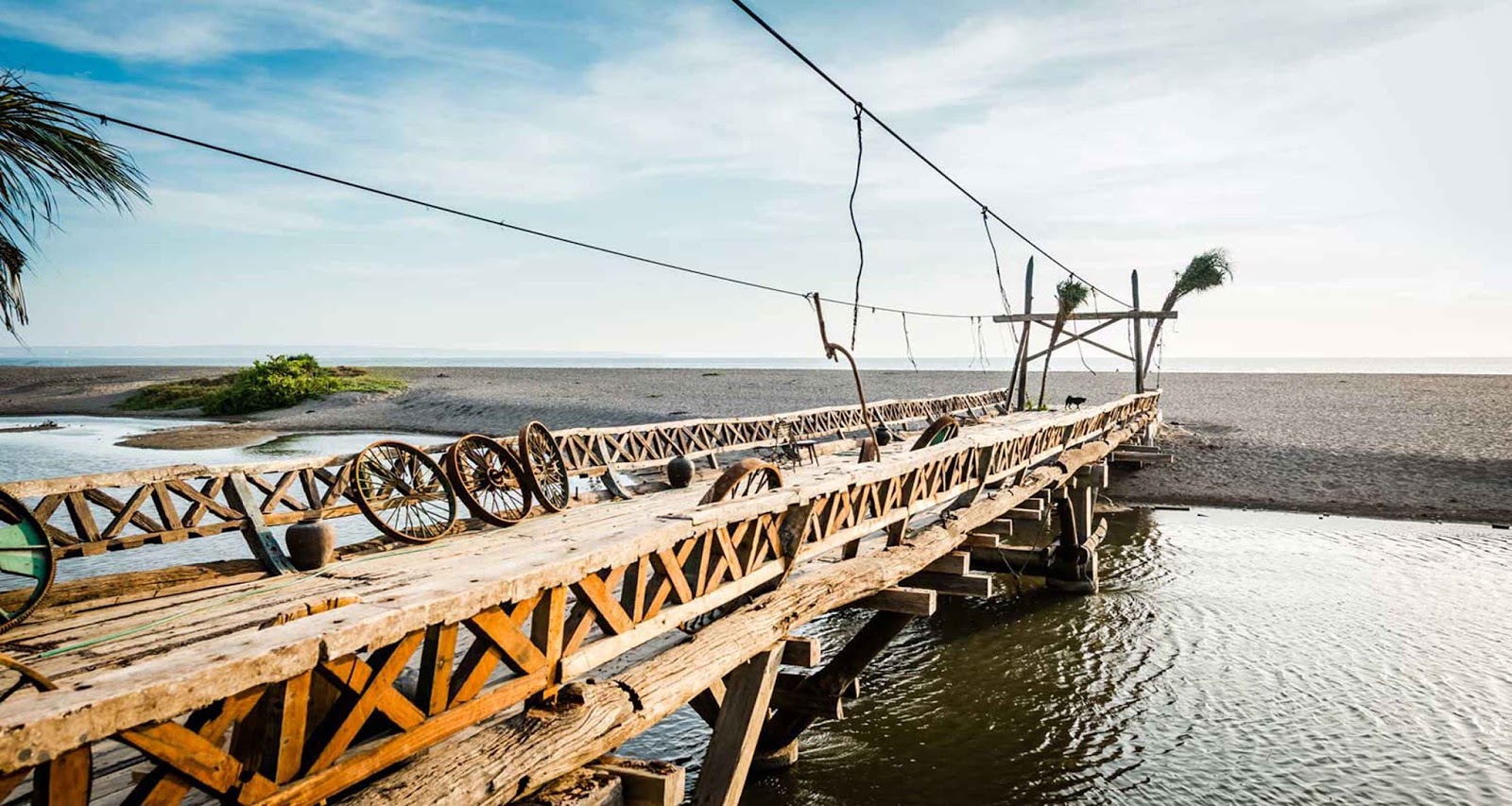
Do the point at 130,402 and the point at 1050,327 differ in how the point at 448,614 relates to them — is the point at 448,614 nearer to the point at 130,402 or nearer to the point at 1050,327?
the point at 1050,327

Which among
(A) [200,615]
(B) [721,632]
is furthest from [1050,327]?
(A) [200,615]

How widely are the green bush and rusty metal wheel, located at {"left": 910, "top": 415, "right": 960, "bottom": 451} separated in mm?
49657

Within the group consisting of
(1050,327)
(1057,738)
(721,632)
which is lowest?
(1057,738)

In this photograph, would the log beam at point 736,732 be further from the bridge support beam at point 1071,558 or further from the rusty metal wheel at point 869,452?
the bridge support beam at point 1071,558

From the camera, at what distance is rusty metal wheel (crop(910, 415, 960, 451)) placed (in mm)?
12047

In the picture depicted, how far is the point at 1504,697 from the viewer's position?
11.3 meters

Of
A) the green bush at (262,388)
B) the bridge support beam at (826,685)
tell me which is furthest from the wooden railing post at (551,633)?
the green bush at (262,388)

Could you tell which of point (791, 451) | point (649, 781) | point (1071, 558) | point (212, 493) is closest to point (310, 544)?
point (212, 493)

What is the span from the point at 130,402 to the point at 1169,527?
216 ft

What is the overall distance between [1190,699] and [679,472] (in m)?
7.55

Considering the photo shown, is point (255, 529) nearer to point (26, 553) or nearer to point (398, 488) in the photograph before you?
point (398, 488)

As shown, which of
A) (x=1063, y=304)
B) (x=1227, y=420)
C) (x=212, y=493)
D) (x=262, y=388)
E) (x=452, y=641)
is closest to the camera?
(x=452, y=641)

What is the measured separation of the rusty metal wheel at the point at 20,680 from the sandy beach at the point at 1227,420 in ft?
89.4

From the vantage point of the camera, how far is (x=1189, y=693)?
11609mm
